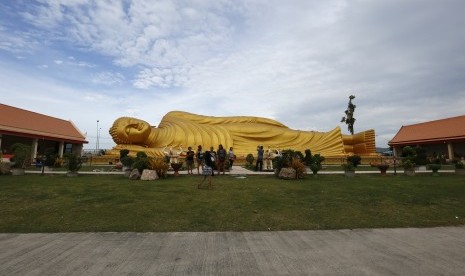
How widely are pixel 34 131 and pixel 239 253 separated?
24.2 m

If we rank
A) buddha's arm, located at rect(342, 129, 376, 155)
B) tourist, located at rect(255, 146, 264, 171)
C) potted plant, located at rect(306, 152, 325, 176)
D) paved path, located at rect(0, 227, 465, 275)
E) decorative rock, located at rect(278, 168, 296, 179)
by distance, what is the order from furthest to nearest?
buddha's arm, located at rect(342, 129, 376, 155) → tourist, located at rect(255, 146, 264, 171) → potted plant, located at rect(306, 152, 325, 176) → decorative rock, located at rect(278, 168, 296, 179) → paved path, located at rect(0, 227, 465, 275)

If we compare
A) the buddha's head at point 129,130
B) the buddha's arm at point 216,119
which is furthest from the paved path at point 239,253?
the buddha's arm at point 216,119

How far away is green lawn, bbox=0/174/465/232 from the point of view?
5191mm

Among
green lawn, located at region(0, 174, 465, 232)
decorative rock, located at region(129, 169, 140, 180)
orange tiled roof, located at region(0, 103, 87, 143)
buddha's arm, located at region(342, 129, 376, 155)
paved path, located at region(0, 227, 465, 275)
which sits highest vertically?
orange tiled roof, located at region(0, 103, 87, 143)

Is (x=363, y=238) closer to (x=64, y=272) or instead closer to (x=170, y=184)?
(x=64, y=272)

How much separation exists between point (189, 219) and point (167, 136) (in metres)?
14.7

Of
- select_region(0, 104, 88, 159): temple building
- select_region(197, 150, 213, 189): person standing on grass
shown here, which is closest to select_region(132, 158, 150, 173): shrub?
select_region(197, 150, 213, 189): person standing on grass

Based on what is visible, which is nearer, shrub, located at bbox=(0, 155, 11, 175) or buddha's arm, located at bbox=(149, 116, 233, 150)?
shrub, located at bbox=(0, 155, 11, 175)

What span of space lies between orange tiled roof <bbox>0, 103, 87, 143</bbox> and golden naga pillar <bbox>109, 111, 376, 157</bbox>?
274 inches

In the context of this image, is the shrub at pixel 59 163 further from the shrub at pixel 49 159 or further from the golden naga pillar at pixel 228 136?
the golden naga pillar at pixel 228 136

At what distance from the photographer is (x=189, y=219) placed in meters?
5.46

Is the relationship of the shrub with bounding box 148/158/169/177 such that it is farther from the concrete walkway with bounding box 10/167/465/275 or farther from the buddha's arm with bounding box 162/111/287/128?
the buddha's arm with bounding box 162/111/287/128

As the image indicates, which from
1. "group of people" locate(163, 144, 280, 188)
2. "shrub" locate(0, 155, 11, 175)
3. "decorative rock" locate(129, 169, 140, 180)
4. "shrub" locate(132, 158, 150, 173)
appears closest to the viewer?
"decorative rock" locate(129, 169, 140, 180)

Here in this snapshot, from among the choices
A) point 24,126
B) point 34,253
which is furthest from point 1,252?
point 24,126
